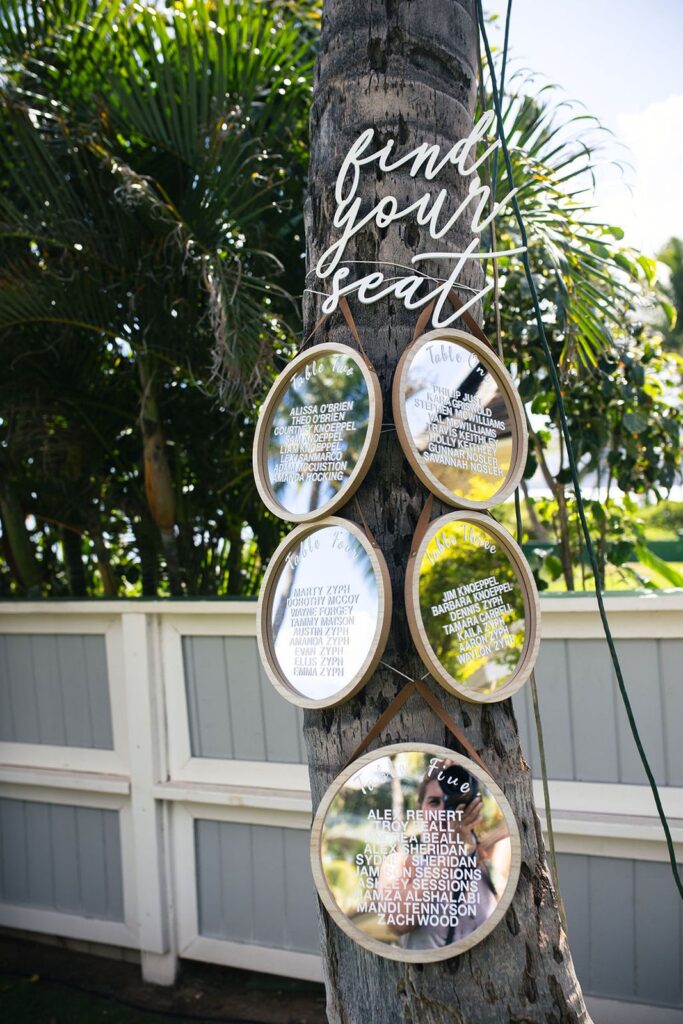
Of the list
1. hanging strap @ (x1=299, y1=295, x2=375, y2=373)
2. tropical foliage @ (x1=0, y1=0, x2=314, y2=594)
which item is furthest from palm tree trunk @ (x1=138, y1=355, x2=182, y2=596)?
hanging strap @ (x1=299, y1=295, x2=375, y2=373)

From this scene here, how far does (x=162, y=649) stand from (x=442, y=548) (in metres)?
2.11

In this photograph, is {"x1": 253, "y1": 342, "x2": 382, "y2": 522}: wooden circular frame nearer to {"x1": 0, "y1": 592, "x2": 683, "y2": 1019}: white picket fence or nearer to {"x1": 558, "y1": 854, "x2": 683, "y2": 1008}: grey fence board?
{"x1": 0, "y1": 592, "x2": 683, "y2": 1019}: white picket fence

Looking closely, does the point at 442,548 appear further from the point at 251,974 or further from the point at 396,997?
the point at 251,974

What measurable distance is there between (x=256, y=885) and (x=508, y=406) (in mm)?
2298

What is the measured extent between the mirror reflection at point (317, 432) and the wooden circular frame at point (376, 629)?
5cm

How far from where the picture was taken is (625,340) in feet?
12.8

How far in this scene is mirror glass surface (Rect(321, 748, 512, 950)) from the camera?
1509 millimetres

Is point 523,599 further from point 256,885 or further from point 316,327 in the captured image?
point 256,885

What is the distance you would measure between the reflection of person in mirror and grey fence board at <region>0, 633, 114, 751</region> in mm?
2347

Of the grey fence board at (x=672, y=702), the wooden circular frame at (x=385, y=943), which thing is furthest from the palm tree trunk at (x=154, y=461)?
the wooden circular frame at (x=385, y=943)

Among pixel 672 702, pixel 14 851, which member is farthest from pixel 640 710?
pixel 14 851

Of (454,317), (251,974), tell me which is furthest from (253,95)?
(251,974)

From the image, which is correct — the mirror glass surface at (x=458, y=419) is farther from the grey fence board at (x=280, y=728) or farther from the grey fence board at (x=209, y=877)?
the grey fence board at (x=209, y=877)

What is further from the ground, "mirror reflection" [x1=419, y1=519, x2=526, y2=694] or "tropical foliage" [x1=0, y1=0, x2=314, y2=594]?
"tropical foliage" [x1=0, y1=0, x2=314, y2=594]
